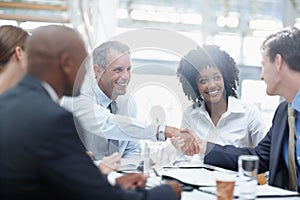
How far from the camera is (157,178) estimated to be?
1903mm

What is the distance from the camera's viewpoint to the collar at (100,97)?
243 cm

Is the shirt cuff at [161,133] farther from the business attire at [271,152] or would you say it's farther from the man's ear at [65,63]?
the man's ear at [65,63]

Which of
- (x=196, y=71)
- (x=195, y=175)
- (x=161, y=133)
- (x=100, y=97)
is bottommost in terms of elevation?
(x=195, y=175)

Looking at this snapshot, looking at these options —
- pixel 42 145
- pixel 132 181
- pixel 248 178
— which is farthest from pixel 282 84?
pixel 42 145

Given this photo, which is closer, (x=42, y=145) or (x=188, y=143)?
(x=42, y=145)

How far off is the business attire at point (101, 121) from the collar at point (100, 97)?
2 centimetres

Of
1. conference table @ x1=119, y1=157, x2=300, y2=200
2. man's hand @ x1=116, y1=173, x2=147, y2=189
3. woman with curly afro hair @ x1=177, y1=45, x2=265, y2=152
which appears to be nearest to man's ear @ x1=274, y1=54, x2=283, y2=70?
woman with curly afro hair @ x1=177, y1=45, x2=265, y2=152

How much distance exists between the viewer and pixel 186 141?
7.57 ft

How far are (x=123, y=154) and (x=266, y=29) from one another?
7.58 feet

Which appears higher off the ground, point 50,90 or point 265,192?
point 50,90

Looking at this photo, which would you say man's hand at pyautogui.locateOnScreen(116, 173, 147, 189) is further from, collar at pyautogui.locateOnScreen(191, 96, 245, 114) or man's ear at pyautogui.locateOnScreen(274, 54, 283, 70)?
collar at pyautogui.locateOnScreen(191, 96, 245, 114)

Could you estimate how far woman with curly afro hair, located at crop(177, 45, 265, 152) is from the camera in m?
2.48

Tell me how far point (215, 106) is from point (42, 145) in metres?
1.69

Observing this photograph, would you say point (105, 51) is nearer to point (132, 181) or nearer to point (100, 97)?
point (100, 97)
